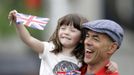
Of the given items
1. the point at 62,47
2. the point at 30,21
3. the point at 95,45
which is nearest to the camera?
the point at 95,45

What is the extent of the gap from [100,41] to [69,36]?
1.88 feet

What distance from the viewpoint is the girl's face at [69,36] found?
6.93m

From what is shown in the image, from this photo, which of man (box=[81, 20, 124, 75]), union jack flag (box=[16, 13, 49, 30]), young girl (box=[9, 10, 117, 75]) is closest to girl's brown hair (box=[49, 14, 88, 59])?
young girl (box=[9, 10, 117, 75])

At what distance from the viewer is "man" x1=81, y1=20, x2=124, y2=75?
6391mm

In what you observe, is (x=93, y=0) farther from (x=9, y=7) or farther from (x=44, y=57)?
(x=44, y=57)

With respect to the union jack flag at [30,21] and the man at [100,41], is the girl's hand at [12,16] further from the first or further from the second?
the man at [100,41]

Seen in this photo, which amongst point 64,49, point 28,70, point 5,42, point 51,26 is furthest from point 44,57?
point 5,42

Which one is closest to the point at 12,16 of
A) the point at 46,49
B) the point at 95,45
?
the point at 46,49

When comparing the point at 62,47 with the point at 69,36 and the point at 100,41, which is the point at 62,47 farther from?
the point at 100,41

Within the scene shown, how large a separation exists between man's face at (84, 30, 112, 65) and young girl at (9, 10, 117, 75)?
443 mm

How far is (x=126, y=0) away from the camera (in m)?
19.8

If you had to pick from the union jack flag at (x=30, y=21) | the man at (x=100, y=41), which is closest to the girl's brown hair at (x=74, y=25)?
the union jack flag at (x=30, y=21)

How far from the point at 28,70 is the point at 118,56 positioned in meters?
2.08

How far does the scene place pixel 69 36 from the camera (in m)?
6.94
